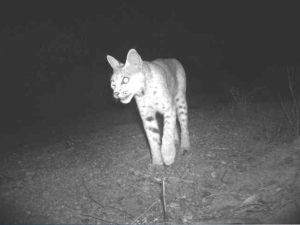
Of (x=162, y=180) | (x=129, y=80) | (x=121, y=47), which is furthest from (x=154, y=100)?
(x=121, y=47)

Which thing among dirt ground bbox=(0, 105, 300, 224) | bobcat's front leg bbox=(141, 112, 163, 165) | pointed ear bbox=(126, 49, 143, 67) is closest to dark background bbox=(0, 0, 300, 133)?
dirt ground bbox=(0, 105, 300, 224)

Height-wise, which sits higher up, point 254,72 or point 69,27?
point 69,27

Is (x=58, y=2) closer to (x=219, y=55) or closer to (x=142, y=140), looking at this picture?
(x=142, y=140)

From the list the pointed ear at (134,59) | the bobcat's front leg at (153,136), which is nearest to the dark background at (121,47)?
the bobcat's front leg at (153,136)

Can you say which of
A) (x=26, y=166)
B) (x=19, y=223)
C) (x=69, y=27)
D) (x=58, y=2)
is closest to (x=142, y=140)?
(x=26, y=166)

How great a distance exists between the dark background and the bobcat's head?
19.5 feet

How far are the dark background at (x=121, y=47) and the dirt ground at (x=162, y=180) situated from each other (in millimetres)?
4365

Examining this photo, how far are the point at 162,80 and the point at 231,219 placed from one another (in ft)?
7.38

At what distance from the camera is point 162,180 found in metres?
3.31

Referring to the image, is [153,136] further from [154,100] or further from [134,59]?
[134,59]

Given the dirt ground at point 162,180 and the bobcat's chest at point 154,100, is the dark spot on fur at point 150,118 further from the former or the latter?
the dirt ground at point 162,180

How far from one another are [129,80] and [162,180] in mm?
1483

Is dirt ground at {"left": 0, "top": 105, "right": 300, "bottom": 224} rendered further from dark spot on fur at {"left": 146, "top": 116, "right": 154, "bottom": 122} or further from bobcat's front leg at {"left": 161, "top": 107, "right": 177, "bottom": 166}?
dark spot on fur at {"left": 146, "top": 116, "right": 154, "bottom": 122}

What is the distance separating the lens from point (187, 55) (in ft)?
46.1
